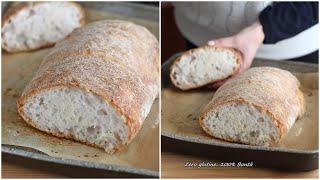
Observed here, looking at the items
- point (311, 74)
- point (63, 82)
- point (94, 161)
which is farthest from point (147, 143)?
point (311, 74)

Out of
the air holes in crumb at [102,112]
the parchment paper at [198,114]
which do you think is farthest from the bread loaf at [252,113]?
the air holes in crumb at [102,112]

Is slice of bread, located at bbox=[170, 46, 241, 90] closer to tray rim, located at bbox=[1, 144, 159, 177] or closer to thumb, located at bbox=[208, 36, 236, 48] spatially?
thumb, located at bbox=[208, 36, 236, 48]

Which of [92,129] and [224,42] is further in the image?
[224,42]

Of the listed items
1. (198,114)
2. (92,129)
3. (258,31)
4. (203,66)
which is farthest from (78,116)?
(258,31)

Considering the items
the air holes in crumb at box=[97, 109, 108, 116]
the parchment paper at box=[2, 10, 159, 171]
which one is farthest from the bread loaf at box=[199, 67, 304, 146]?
the air holes in crumb at box=[97, 109, 108, 116]

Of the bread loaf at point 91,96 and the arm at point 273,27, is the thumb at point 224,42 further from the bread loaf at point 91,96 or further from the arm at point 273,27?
the bread loaf at point 91,96

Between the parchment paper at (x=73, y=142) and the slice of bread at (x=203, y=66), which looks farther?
the slice of bread at (x=203, y=66)

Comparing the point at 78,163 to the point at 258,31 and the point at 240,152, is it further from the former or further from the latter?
the point at 258,31
